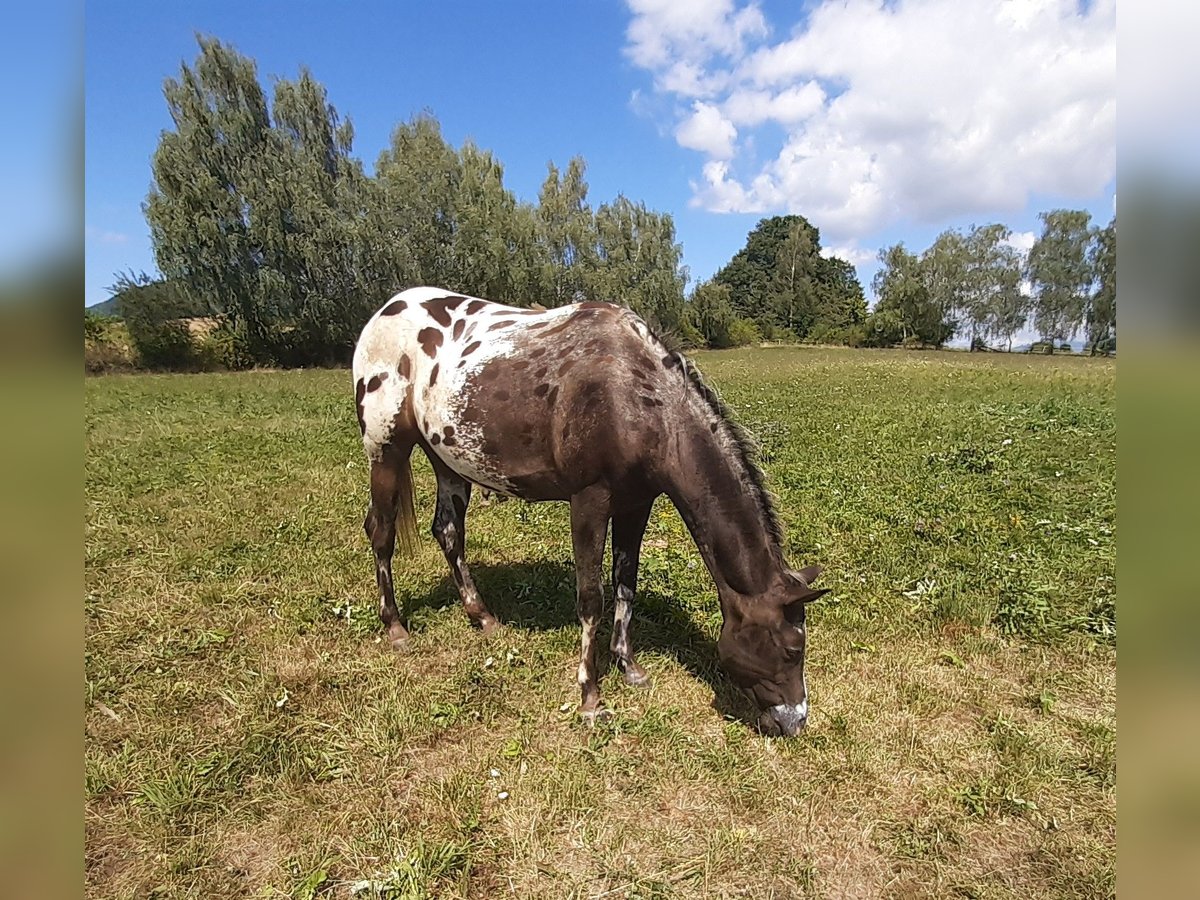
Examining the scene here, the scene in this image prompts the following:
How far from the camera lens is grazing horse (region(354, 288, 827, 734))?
3781mm

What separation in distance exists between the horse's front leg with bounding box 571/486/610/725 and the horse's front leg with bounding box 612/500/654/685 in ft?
1.13

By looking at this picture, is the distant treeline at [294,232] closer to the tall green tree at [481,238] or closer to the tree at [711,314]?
the tall green tree at [481,238]

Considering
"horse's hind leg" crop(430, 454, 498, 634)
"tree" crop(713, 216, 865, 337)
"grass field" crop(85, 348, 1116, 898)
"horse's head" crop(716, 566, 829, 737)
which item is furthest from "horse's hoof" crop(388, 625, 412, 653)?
"tree" crop(713, 216, 865, 337)

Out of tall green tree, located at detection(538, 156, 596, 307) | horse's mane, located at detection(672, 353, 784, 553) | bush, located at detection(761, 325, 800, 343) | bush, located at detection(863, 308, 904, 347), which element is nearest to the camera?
horse's mane, located at detection(672, 353, 784, 553)

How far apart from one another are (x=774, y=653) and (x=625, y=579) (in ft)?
4.39

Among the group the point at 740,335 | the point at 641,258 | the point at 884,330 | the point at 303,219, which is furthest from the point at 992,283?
the point at 303,219

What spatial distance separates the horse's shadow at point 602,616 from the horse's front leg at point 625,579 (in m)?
0.20

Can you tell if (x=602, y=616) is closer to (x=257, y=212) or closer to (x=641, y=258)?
(x=257, y=212)

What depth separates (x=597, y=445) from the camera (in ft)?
12.9

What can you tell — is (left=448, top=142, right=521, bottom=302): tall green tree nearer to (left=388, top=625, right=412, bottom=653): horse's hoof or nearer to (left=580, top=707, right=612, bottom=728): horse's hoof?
(left=388, top=625, right=412, bottom=653): horse's hoof

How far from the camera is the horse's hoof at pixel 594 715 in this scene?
401 cm

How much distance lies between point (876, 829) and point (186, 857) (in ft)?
11.4

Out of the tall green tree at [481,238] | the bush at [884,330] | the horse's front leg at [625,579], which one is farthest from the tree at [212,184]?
the bush at [884,330]
